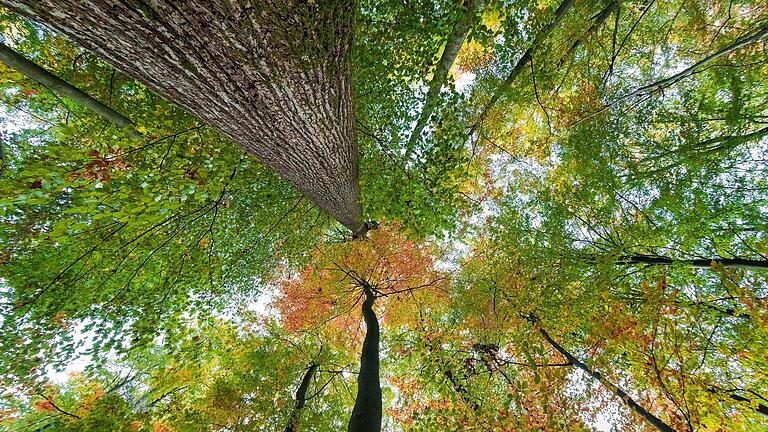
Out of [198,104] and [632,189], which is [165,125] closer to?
[198,104]

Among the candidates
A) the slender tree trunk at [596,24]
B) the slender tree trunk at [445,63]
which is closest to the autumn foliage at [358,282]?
Answer: the slender tree trunk at [445,63]

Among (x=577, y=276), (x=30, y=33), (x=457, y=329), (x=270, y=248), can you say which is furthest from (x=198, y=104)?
(x=577, y=276)

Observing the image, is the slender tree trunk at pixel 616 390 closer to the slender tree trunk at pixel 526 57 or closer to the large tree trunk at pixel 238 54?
the slender tree trunk at pixel 526 57

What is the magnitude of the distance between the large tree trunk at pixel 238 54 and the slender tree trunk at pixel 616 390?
5.48 meters

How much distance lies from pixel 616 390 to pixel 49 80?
10267 millimetres

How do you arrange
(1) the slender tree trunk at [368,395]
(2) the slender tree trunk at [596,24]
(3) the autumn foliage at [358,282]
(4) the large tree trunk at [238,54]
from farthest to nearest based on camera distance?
1. (3) the autumn foliage at [358,282]
2. (2) the slender tree trunk at [596,24]
3. (1) the slender tree trunk at [368,395]
4. (4) the large tree trunk at [238,54]

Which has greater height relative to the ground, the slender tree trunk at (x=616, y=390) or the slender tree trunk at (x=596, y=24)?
the slender tree trunk at (x=596, y=24)

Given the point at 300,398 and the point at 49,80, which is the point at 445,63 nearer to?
the point at 49,80

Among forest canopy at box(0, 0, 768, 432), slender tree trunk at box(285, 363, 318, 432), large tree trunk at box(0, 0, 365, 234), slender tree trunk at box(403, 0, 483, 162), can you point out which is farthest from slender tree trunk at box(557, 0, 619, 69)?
slender tree trunk at box(285, 363, 318, 432)

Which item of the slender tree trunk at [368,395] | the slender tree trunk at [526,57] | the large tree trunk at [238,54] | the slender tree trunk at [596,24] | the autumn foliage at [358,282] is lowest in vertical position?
the slender tree trunk at [368,395]

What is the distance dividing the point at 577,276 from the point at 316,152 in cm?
805

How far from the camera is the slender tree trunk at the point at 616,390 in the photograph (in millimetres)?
4709

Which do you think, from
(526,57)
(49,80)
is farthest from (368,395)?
(49,80)

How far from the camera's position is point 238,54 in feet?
7.53
